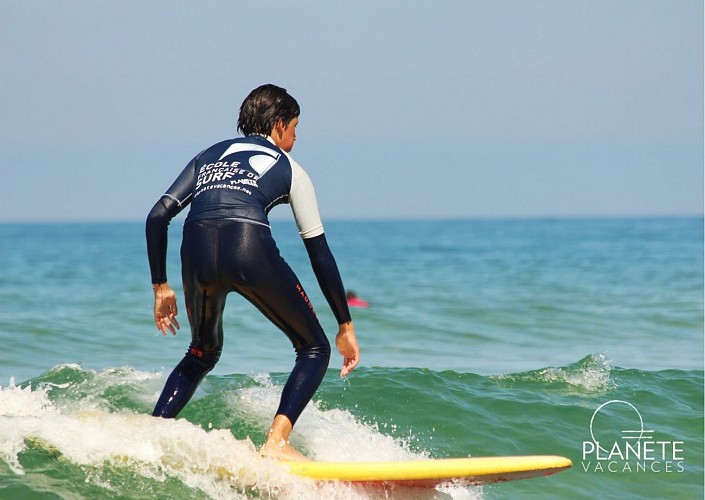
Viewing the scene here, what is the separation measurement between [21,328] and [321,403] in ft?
23.0

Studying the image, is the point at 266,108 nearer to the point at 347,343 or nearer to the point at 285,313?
the point at 285,313

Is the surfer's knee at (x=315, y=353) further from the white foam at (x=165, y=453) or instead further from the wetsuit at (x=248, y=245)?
the white foam at (x=165, y=453)

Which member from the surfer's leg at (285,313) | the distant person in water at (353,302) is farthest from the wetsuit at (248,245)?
the distant person in water at (353,302)

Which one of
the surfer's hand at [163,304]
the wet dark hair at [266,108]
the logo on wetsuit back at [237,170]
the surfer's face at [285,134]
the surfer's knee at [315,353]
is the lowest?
the surfer's knee at [315,353]

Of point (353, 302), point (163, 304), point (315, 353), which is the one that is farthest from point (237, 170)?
point (353, 302)

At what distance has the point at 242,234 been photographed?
429 cm

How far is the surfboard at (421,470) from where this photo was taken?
4262mm

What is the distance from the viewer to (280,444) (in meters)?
4.32

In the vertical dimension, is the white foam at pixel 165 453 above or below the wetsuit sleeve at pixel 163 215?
below

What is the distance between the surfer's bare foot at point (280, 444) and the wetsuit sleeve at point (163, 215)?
34.9 inches

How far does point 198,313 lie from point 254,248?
467 millimetres

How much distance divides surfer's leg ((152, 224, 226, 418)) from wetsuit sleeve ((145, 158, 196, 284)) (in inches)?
5.6

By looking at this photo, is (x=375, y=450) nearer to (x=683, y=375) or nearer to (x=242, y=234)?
(x=242, y=234)

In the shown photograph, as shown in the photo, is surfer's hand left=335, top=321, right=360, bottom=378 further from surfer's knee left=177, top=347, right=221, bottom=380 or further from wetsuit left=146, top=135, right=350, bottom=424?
surfer's knee left=177, top=347, right=221, bottom=380
